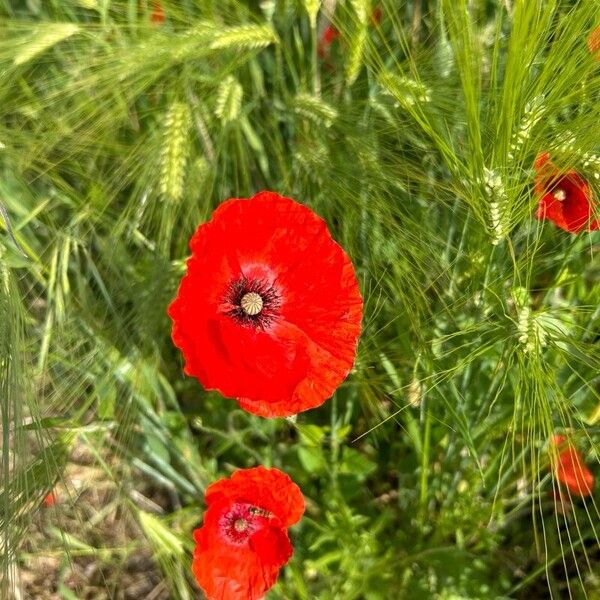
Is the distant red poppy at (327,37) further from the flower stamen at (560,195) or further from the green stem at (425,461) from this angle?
the green stem at (425,461)

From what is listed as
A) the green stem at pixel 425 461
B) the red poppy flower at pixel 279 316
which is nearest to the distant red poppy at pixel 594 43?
the red poppy flower at pixel 279 316

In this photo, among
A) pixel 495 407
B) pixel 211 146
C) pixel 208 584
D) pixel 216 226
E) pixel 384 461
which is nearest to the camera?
pixel 216 226

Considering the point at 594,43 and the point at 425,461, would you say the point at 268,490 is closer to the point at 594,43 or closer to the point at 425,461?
the point at 425,461

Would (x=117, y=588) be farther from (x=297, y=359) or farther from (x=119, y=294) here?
(x=297, y=359)

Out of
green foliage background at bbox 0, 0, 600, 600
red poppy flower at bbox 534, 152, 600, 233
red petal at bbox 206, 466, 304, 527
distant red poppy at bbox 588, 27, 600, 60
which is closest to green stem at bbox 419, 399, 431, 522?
green foliage background at bbox 0, 0, 600, 600

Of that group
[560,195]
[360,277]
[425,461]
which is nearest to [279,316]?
[360,277]

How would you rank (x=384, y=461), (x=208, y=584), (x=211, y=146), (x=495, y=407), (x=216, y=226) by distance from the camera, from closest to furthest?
(x=216, y=226) < (x=208, y=584) < (x=495, y=407) < (x=211, y=146) < (x=384, y=461)

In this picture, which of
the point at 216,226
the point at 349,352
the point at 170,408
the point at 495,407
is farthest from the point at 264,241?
the point at 170,408
